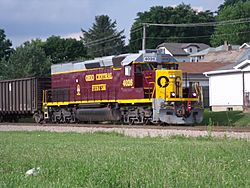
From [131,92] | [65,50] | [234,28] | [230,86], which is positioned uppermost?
[234,28]

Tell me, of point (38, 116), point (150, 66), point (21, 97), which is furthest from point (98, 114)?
point (21, 97)

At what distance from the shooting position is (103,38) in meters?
137

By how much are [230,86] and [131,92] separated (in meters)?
20.0

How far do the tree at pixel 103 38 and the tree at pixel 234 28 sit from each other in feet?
75.5

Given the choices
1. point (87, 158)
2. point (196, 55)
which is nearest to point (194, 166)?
point (87, 158)

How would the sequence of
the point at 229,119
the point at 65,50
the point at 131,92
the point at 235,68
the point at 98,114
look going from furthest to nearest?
the point at 65,50, the point at 235,68, the point at 98,114, the point at 229,119, the point at 131,92

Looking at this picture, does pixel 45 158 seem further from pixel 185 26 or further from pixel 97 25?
pixel 97 25

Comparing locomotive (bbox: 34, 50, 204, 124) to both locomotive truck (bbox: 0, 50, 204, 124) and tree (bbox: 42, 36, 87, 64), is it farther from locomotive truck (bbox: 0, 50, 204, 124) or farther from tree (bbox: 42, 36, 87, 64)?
tree (bbox: 42, 36, 87, 64)

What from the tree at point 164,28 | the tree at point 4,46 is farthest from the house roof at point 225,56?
the tree at point 164,28

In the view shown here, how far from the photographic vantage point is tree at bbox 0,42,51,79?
216 feet

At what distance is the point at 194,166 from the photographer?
10.8m

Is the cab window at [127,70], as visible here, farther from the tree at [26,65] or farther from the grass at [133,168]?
the tree at [26,65]

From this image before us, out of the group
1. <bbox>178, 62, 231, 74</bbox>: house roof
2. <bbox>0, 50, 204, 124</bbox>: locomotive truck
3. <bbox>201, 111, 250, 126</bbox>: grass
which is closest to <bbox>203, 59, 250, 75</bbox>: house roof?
<bbox>201, 111, 250, 126</bbox>: grass

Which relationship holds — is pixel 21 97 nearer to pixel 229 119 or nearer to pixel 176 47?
pixel 229 119
